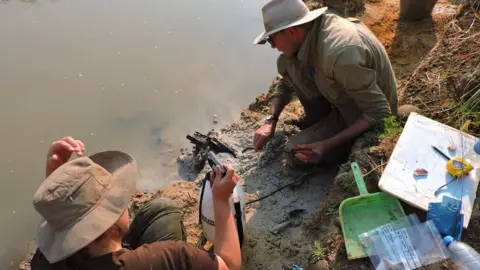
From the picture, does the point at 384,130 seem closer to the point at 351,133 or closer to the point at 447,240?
the point at 351,133

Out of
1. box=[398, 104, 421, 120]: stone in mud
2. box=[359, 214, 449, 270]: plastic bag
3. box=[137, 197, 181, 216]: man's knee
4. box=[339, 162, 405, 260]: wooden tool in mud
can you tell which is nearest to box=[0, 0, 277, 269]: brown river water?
box=[137, 197, 181, 216]: man's knee

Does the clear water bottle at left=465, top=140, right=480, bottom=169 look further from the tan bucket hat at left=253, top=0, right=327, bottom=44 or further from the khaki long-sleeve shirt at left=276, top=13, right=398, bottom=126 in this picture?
the tan bucket hat at left=253, top=0, right=327, bottom=44

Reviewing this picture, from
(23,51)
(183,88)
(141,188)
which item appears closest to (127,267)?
(141,188)

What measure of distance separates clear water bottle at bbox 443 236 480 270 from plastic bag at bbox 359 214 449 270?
1.5 inches

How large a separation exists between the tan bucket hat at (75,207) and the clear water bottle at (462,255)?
1771 mm

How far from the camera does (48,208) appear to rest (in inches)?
71.7

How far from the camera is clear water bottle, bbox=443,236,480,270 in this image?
2.25 metres

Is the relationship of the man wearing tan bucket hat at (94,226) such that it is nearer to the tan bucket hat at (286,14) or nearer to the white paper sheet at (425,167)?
the white paper sheet at (425,167)

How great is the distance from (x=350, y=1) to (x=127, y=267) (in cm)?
565

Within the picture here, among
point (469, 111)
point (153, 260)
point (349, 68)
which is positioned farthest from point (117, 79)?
point (469, 111)

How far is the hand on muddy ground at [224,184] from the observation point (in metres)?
2.37

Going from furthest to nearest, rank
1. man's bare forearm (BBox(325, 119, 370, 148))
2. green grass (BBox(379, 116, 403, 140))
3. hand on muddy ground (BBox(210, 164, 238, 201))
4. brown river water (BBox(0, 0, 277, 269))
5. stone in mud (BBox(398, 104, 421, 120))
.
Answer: brown river water (BBox(0, 0, 277, 269))
stone in mud (BBox(398, 104, 421, 120))
man's bare forearm (BBox(325, 119, 370, 148))
green grass (BBox(379, 116, 403, 140))
hand on muddy ground (BBox(210, 164, 238, 201))

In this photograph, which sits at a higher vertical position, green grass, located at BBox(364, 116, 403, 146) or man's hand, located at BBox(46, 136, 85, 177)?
man's hand, located at BBox(46, 136, 85, 177)

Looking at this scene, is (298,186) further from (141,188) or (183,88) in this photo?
(183,88)
